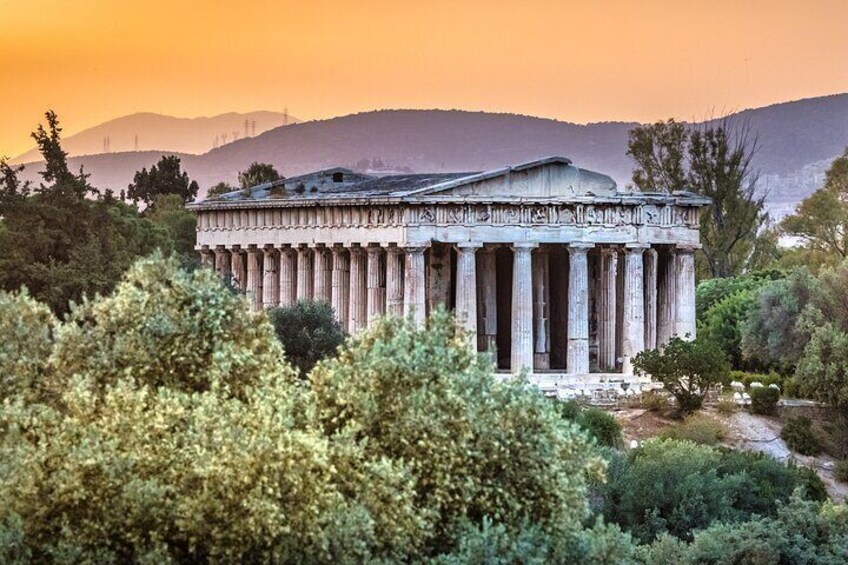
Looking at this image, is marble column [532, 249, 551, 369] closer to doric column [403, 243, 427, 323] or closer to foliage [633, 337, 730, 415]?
doric column [403, 243, 427, 323]

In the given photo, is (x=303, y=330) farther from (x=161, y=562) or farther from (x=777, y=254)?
(x=777, y=254)

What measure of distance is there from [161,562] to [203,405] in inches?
91.9

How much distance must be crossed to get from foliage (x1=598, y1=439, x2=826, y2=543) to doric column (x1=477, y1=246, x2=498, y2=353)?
875 inches

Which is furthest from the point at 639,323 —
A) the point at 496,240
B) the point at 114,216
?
the point at 114,216

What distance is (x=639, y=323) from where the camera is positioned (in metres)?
72.1

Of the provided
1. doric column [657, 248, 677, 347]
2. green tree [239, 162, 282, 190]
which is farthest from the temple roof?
green tree [239, 162, 282, 190]

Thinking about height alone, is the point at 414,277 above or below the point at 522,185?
below

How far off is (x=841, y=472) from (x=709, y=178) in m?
54.1

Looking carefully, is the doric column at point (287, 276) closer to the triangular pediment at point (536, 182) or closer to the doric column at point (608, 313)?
the triangular pediment at point (536, 182)

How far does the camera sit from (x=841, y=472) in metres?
58.0

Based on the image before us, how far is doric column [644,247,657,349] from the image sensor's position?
242 feet

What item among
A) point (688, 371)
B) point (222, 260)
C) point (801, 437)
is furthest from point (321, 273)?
point (801, 437)

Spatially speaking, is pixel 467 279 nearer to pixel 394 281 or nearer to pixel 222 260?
pixel 394 281

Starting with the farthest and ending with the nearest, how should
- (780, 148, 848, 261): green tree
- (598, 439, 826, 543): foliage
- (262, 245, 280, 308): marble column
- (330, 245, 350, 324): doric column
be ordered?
(780, 148, 848, 261): green tree → (262, 245, 280, 308): marble column → (330, 245, 350, 324): doric column → (598, 439, 826, 543): foliage
